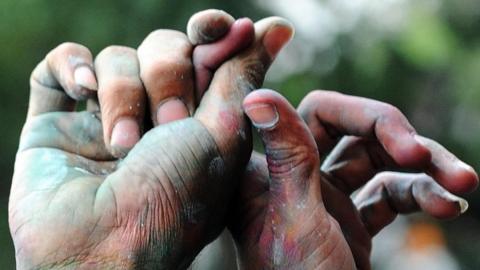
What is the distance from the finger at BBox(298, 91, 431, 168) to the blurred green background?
981 mm

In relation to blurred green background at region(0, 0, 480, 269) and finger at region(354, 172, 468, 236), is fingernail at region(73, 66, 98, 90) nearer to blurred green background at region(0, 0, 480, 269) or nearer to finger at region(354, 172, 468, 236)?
finger at region(354, 172, 468, 236)

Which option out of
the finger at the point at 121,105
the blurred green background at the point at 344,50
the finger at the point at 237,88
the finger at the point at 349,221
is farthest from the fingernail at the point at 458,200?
the blurred green background at the point at 344,50

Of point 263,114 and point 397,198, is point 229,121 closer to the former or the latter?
A: point 263,114

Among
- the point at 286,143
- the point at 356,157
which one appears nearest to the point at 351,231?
the point at 356,157

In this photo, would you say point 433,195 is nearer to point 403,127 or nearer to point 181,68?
point 403,127

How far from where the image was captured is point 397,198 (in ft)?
3.35

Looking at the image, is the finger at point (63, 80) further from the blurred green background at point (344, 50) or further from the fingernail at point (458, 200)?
the blurred green background at point (344, 50)

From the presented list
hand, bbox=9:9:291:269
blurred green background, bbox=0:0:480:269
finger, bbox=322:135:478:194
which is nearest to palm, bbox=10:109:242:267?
hand, bbox=9:9:291:269

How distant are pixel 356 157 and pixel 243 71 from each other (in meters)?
0.26

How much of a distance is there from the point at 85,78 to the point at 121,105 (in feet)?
0.27

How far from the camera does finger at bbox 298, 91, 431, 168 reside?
0.82m

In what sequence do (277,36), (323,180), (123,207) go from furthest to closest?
1. (323,180)
2. (277,36)
3. (123,207)

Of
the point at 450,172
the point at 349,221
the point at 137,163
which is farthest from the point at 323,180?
the point at 137,163

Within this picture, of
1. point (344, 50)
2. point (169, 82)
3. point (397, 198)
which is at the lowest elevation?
point (344, 50)
